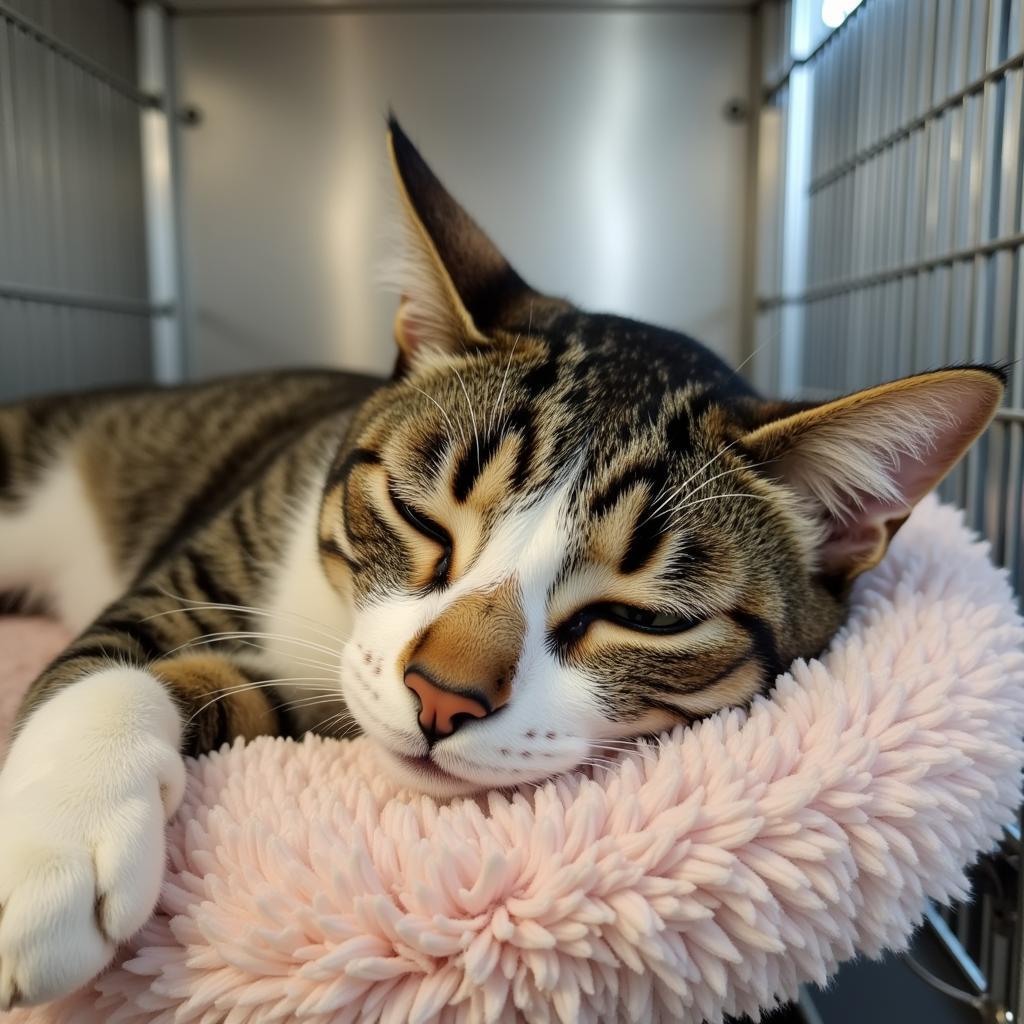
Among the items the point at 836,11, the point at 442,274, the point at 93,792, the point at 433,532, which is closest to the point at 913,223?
the point at 836,11

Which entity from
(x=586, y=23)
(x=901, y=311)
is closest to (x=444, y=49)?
(x=586, y=23)

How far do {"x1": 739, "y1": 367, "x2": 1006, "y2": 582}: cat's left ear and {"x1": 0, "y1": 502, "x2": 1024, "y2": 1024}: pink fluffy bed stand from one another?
0.16 metres

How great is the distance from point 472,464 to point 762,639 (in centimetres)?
32

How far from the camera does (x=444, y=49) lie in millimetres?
1834

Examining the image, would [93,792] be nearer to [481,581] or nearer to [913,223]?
[481,581]

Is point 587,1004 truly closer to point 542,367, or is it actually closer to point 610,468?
point 610,468

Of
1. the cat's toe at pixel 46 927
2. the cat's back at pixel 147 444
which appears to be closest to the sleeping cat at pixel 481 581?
the cat's toe at pixel 46 927

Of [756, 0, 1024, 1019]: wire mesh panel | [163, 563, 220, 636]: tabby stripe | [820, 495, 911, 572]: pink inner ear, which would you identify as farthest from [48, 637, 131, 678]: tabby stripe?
[756, 0, 1024, 1019]: wire mesh panel

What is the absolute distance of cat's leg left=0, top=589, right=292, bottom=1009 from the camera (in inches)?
22.7

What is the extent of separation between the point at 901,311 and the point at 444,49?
1097 millimetres

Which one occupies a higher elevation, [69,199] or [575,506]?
[69,199]

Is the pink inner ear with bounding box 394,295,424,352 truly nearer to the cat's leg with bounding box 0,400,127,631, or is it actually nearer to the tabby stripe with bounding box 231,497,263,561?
the tabby stripe with bounding box 231,497,263,561

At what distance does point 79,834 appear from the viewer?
0.63 metres

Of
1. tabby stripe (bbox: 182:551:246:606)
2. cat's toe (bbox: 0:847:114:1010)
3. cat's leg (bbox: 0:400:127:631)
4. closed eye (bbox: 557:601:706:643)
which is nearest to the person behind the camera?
cat's toe (bbox: 0:847:114:1010)
